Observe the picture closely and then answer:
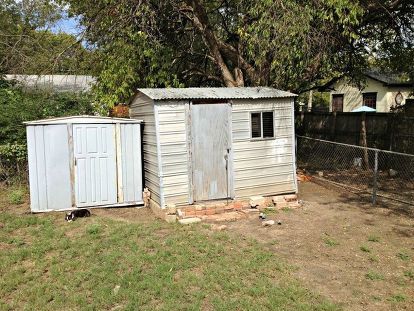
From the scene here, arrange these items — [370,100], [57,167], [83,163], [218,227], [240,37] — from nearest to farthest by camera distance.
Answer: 1. [218,227]
2. [57,167]
3. [83,163]
4. [240,37]
5. [370,100]

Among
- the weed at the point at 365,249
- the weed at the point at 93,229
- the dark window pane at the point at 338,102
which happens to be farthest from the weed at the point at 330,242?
the dark window pane at the point at 338,102

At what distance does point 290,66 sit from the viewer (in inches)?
378

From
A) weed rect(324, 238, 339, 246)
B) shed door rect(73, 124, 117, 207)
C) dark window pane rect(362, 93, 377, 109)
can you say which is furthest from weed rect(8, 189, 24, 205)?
dark window pane rect(362, 93, 377, 109)

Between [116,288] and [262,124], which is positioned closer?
[116,288]

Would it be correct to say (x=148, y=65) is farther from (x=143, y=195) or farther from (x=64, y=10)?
(x=64, y=10)

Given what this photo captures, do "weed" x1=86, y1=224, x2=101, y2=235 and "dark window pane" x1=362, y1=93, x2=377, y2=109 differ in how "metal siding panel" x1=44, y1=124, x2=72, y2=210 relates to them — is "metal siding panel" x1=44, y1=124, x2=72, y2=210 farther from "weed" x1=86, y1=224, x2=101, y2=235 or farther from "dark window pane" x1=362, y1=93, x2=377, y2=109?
"dark window pane" x1=362, y1=93, x2=377, y2=109

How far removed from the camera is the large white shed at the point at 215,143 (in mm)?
8000

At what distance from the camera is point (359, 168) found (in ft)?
41.1

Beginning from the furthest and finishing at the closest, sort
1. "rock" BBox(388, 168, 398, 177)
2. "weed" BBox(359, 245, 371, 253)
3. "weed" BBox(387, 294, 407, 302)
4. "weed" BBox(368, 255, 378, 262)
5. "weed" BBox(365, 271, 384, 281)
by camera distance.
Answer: "rock" BBox(388, 168, 398, 177), "weed" BBox(359, 245, 371, 253), "weed" BBox(368, 255, 378, 262), "weed" BBox(365, 271, 384, 281), "weed" BBox(387, 294, 407, 302)

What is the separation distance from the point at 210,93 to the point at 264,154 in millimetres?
1862

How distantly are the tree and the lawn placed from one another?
15.5 ft

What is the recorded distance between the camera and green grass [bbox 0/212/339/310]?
14.6ft

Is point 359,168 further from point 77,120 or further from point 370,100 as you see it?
point 370,100

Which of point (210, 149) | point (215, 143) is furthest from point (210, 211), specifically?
point (215, 143)
